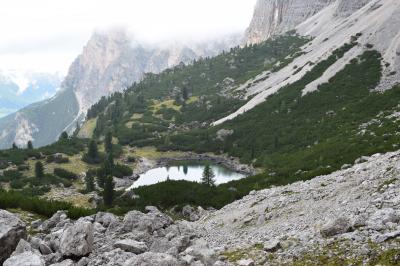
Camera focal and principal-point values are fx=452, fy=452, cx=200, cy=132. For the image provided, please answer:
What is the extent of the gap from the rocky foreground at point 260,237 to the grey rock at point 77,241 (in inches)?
1.8

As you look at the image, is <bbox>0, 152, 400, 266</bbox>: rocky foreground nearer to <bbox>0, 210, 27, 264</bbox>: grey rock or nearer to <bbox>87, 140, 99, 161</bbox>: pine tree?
<bbox>0, 210, 27, 264</bbox>: grey rock

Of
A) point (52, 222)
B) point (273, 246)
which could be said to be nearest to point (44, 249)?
point (52, 222)

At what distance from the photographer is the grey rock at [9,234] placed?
67.8ft

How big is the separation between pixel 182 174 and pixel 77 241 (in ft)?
310

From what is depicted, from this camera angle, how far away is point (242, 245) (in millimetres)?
26375

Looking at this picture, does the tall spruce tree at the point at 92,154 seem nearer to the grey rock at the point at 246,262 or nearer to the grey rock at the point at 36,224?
the grey rock at the point at 36,224

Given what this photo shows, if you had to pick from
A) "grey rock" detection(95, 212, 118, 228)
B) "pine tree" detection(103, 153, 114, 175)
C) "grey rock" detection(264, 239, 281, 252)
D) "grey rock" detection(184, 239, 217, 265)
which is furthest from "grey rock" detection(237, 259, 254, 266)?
"pine tree" detection(103, 153, 114, 175)

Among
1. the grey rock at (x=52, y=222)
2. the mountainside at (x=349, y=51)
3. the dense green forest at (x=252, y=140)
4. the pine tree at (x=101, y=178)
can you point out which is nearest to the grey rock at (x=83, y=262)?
the grey rock at (x=52, y=222)

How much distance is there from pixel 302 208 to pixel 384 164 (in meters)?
7.33

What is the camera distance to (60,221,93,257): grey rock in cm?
2139

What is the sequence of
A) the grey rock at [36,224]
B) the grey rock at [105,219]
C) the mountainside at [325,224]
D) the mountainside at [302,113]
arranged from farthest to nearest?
the mountainside at [302,113] < the grey rock at [36,224] < the grey rock at [105,219] < the mountainside at [325,224]

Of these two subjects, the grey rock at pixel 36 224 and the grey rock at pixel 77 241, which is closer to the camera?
the grey rock at pixel 77 241

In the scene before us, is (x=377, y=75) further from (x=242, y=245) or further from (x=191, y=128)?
(x=242, y=245)

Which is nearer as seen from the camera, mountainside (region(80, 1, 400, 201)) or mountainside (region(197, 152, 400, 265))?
mountainside (region(197, 152, 400, 265))
